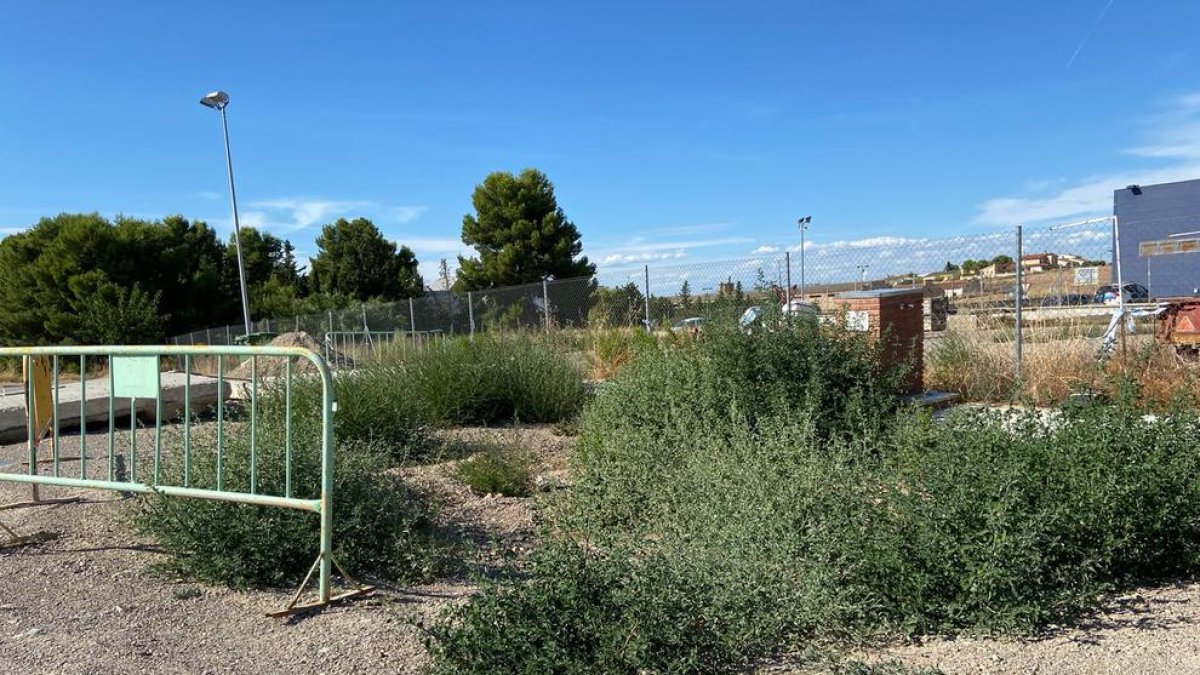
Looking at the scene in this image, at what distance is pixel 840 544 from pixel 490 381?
21.4 ft

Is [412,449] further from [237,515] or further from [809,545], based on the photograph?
[809,545]

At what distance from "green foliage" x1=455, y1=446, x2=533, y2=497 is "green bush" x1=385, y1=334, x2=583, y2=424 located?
92.6 inches

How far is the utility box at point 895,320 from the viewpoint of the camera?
8031mm

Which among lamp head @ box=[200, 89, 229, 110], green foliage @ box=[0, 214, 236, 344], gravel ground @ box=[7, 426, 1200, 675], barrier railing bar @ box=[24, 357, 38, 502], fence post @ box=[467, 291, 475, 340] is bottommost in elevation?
gravel ground @ box=[7, 426, 1200, 675]

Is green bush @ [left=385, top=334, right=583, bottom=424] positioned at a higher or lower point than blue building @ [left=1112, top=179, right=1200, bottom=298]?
lower

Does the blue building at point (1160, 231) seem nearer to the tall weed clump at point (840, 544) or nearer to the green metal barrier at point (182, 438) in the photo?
the tall weed clump at point (840, 544)

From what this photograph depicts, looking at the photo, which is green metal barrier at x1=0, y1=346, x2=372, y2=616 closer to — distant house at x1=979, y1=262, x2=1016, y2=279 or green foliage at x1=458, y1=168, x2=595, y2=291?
distant house at x1=979, y1=262, x2=1016, y2=279

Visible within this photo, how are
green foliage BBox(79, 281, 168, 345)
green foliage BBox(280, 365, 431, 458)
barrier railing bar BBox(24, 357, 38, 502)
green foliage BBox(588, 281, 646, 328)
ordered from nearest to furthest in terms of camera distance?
barrier railing bar BBox(24, 357, 38, 502) → green foliage BBox(280, 365, 431, 458) → green foliage BBox(588, 281, 646, 328) → green foliage BBox(79, 281, 168, 345)

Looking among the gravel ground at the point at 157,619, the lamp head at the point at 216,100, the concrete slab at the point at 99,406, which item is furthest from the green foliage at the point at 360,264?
the gravel ground at the point at 157,619

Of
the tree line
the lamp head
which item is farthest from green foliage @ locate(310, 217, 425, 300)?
the lamp head

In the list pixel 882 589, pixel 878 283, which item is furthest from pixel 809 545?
pixel 878 283

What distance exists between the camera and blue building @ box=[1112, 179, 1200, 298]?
28.0 metres

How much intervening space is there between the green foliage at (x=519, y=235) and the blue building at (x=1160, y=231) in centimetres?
1985

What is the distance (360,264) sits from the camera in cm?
3697
